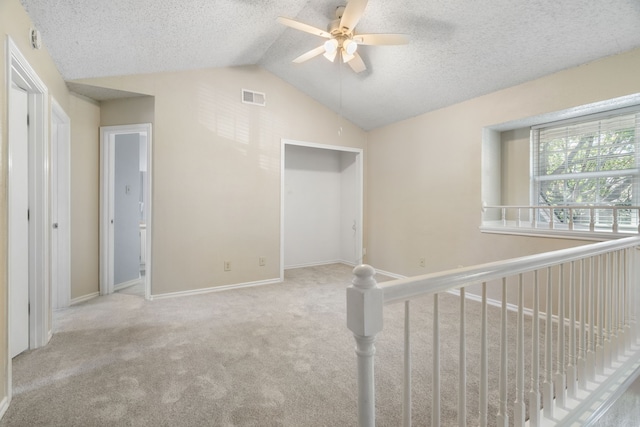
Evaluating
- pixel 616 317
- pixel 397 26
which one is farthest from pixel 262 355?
pixel 397 26

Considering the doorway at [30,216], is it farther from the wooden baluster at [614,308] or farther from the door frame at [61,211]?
the wooden baluster at [614,308]

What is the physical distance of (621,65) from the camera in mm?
2391

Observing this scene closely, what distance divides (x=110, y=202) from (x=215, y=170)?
4.24ft

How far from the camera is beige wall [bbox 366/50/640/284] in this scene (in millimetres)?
2631

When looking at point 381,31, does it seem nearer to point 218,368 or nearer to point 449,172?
point 449,172

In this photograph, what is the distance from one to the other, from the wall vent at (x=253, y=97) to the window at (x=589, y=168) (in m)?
3.27

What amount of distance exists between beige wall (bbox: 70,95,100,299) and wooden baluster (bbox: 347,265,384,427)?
3.74m

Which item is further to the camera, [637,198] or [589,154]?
[589,154]

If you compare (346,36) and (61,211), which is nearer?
(346,36)

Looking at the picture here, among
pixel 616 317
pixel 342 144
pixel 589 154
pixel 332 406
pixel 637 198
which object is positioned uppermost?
pixel 342 144

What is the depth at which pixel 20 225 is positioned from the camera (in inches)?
82.7

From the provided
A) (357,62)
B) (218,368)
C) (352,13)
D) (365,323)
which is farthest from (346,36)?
(218,368)

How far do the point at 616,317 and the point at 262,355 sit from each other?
7.73 ft

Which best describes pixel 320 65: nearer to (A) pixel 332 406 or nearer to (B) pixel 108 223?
(B) pixel 108 223
